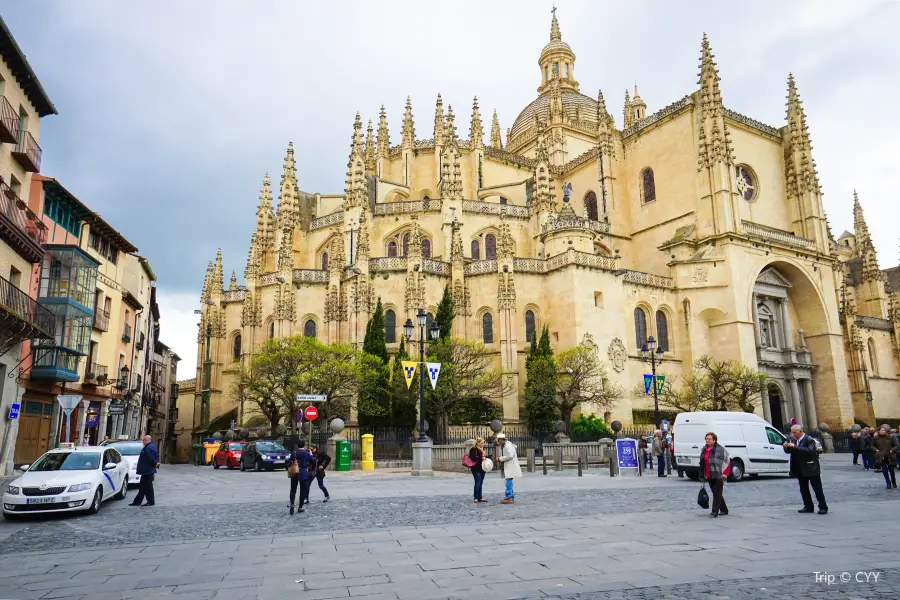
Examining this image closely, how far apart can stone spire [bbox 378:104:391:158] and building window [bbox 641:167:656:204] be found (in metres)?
19.6

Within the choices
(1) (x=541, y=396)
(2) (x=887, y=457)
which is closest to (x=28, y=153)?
(1) (x=541, y=396)

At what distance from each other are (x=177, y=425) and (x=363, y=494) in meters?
55.1

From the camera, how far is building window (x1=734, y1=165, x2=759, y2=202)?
1743 inches

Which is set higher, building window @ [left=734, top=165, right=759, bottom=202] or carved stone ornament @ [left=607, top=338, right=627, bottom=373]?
building window @ [left=734, top=165, right=759, bottom=202]

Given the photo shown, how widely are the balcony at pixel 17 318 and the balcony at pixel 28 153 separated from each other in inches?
187

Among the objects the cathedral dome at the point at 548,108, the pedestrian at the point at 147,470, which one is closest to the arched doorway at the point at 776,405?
the cathedral dome at the point at 548,108

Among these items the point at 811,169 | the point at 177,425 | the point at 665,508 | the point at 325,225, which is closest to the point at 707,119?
the point at 811,169

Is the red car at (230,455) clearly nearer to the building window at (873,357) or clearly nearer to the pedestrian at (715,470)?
the pedestrian at (715,470)

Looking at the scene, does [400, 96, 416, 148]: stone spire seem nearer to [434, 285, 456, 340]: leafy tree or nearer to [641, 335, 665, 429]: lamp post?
[434, 285, 456, 340]: leafy tree

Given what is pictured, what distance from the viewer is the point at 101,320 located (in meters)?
28.3

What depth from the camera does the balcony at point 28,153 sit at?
2056cm

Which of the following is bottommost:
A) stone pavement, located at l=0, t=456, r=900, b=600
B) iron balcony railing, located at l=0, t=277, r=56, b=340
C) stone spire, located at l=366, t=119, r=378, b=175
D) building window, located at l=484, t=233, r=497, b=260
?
stone pavement, located at l=0, t=456, r=900, b=600

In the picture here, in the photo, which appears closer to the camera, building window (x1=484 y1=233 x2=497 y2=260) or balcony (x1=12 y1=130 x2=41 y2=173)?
balcony (x1=12 y1=130 x2=41 y2=173)

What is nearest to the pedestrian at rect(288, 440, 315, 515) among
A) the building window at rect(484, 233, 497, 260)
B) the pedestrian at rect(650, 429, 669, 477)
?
the pedestrian at rect(650, 429, 669, 477)
